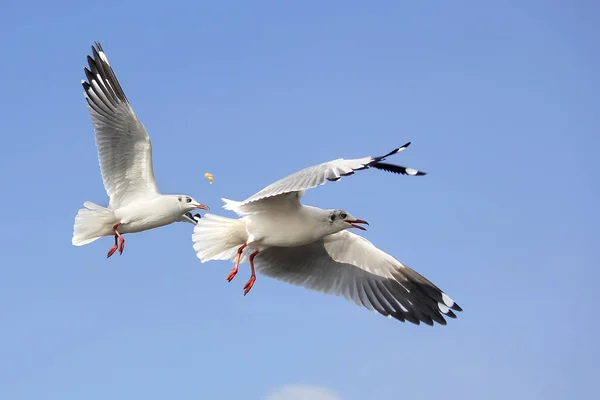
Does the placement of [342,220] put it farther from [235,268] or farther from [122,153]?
[122,153]

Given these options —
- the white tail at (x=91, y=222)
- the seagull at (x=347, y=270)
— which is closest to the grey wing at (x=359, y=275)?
the seagull at (x=347, y=270)

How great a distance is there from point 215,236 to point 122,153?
6.40ft

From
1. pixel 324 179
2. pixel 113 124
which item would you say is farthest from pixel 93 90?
pixel 324 179

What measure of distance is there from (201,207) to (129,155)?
857 mm

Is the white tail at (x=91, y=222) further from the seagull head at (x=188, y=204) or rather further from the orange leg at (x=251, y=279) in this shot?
the orange leg at (x=251, y=279)

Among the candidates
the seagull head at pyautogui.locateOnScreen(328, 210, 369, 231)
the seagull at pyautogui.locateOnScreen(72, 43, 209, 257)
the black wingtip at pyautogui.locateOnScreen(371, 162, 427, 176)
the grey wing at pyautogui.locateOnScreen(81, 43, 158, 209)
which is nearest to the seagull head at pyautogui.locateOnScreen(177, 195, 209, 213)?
the seagull at pyautogui.locateOnScreen(72, 43, 209, 257)

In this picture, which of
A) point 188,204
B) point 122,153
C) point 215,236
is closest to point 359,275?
point 215,236

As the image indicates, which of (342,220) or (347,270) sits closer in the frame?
(342,220)

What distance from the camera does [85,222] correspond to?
9047 millimetres

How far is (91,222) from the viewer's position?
9.05 metres

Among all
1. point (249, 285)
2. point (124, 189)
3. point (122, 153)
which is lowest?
point (249, 285)

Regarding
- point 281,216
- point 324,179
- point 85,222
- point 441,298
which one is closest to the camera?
point 324,179

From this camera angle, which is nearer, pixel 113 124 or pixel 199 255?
pixel 199 255

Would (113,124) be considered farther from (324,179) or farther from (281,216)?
(324,179)
